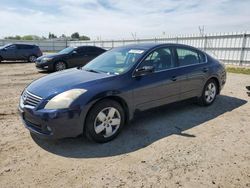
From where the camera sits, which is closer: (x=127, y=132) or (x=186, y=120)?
(x=127, y=132)

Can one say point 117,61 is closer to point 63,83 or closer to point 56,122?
point 63,83

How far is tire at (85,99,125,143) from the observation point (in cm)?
349

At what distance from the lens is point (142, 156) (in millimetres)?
3295

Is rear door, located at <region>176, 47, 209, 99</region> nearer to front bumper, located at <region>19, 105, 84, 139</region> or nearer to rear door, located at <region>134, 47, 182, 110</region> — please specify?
rear door, located at <region>134, 47, 182, 110</region>

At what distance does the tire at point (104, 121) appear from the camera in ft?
11.5

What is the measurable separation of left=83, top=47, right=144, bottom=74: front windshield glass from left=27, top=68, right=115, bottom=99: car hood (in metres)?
0.29

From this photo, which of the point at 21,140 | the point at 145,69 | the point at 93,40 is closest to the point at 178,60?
the point at 145,69

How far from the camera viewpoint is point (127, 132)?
4.11 metres

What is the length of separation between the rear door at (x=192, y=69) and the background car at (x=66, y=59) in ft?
26.4

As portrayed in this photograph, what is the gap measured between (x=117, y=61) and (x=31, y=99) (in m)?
1.73

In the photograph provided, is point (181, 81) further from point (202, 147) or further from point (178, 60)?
point (202, 147)

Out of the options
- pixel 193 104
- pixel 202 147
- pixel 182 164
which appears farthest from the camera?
pixel 193 104

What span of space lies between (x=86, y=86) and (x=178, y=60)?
2.23 metres

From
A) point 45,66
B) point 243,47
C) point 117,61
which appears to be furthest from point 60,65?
point 243,47
